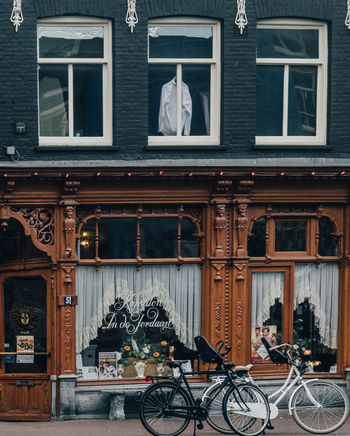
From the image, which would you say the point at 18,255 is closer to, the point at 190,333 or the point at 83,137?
the point at 83,137

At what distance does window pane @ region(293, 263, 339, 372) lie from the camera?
14711mm

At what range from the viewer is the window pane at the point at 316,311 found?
1471 centimetres

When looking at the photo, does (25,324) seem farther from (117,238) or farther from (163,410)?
(163,410)

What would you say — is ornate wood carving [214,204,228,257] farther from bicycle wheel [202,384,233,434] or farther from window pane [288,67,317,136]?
bicycle wheel [202,384,233,434]

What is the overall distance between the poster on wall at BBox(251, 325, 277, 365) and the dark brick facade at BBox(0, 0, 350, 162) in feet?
9.60

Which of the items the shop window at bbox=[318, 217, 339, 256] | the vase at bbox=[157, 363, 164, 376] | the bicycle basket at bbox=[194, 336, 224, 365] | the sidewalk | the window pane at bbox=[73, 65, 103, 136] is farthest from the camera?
the shop window at bbox=[318, 217, 339, 256]

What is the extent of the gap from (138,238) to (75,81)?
108 inches

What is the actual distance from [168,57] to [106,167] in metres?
2.22

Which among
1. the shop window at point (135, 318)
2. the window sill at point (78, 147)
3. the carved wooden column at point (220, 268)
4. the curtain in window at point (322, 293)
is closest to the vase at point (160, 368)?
the shop window at point (135, 318)

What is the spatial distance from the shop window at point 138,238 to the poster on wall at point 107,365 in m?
1.62

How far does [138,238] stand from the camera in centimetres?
1416

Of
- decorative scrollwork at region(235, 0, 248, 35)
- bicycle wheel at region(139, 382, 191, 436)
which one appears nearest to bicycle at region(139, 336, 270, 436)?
bicycle wheel at region(139, 382, 191, 436)

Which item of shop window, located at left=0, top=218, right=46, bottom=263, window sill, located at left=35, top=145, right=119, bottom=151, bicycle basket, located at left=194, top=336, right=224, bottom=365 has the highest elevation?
window sill, located at left=35, top=145, right=119, bottom=151

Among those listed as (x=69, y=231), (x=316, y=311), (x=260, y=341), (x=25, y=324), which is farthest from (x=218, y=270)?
(x=25, y=324)
